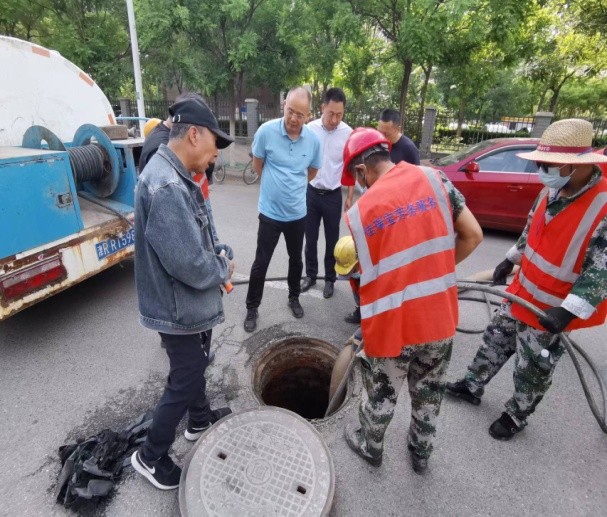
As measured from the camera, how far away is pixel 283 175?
3.08 meters

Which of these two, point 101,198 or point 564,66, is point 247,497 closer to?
point 101,198

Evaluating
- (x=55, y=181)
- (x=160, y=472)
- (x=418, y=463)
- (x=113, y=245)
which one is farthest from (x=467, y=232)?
(x=113, y=245)

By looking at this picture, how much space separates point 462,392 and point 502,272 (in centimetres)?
89

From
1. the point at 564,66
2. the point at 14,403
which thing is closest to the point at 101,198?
the point at 14,403

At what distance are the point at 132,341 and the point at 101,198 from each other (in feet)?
5.47

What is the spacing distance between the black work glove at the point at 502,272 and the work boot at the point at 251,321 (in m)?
1.99

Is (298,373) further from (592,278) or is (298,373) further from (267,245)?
(592,278)

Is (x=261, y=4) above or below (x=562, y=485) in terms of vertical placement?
above

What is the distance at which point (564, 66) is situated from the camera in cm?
1262

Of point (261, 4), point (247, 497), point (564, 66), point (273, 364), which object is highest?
point (261, 4)

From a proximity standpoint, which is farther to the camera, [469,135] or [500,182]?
[469,135]

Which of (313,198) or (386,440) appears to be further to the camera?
(313,198)

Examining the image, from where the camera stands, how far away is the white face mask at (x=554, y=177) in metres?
1.85

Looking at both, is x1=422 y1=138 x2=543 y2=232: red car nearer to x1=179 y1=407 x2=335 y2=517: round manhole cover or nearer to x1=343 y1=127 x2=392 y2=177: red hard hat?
x1=343 y1=127 x2=392 y2=177: red hard hat
